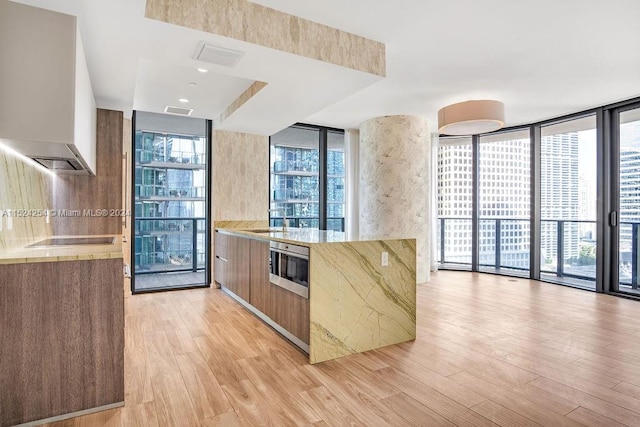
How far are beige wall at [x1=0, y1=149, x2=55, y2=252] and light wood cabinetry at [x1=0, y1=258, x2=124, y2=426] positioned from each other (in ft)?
1.36

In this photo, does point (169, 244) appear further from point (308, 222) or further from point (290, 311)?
point (290, 311)

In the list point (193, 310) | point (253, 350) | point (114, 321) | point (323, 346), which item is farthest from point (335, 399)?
point (193, 310)

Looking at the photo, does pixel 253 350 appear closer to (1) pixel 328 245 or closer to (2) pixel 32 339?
(1) pixel 328 245

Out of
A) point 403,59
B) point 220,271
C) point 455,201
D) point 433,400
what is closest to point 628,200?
point 455,201

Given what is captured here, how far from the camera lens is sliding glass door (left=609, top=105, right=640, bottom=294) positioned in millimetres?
4828

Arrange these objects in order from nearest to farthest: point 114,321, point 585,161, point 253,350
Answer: point 114,321 < point 253,350 < point 585,161

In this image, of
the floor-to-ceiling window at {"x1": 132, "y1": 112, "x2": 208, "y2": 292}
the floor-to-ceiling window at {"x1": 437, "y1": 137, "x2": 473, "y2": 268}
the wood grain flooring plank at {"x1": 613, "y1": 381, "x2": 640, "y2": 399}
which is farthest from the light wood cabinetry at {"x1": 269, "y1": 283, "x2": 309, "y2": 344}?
the floor-to-ceiling window at {"x1": 437, "y1": 137, "x2": 473, "y2": 268}

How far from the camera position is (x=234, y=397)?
7.24ft

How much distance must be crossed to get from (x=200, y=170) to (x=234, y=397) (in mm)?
3928

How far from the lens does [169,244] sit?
5.43 metres

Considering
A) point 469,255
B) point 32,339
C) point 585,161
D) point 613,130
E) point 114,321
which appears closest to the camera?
point 32,339

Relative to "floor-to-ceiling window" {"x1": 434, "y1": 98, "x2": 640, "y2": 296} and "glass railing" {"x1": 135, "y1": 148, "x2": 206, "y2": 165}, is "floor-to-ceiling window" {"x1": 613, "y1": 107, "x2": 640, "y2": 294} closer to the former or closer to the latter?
"floor-to-ceiling window" {"x1": 434, "y1": 98, "x2": 640, "y2": 296}

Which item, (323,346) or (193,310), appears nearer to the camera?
(323,346)

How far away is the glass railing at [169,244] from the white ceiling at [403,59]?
161 centimetres
